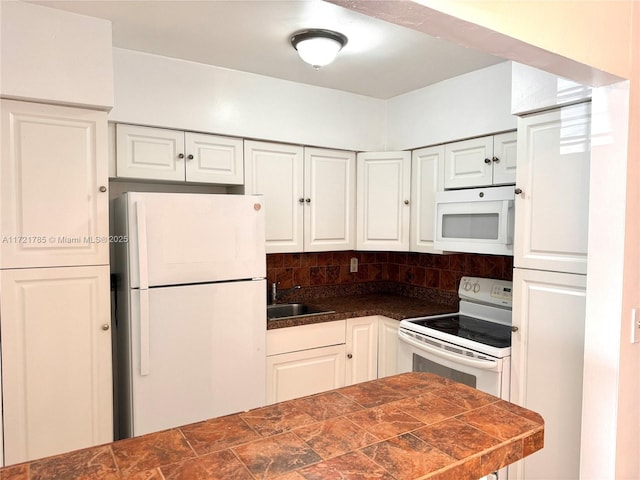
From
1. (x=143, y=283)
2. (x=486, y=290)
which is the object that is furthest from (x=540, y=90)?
(x=143, y=283)

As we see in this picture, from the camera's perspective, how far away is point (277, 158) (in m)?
2.90

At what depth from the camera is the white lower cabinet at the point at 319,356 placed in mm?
2609

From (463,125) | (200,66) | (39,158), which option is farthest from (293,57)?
(39,158)

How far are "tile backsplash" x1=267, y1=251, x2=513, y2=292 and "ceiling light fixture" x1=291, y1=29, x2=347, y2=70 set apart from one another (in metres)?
1.47

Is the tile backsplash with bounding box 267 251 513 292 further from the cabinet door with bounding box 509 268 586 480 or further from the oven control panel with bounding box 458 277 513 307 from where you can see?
the cabinet door with bounding box 509 268 586 480

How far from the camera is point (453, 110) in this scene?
109 inches

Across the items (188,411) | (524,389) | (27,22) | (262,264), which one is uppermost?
(27,22)

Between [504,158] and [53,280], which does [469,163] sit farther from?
[53,280]

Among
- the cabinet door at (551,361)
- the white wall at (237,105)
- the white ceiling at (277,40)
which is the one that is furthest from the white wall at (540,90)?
the white wall at (237,105)

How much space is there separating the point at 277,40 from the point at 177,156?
865 mm

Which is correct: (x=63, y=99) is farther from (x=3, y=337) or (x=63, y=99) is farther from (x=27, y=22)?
(x=3, y=337)

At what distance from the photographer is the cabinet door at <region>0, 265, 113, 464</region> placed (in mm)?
1916

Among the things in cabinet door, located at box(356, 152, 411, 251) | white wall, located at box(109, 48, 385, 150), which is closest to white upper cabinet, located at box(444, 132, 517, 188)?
cabinet door, located at box(356, 152, 411, 251)

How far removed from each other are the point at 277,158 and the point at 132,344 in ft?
4.67
